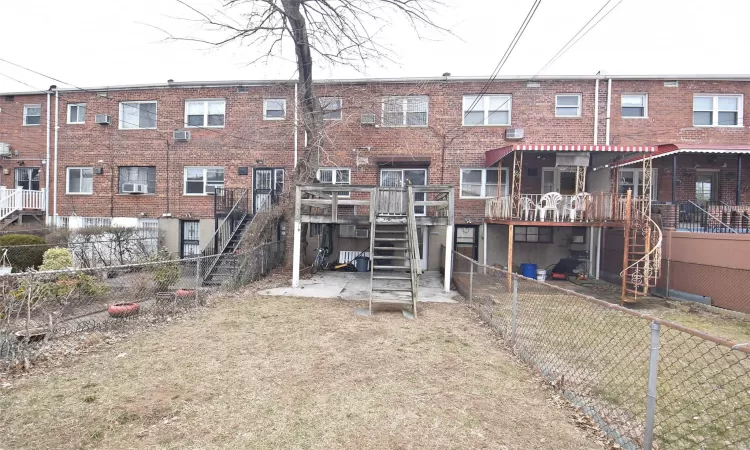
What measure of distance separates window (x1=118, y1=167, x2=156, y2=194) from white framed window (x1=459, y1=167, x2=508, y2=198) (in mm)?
12986

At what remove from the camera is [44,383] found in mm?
3873

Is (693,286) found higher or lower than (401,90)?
lower

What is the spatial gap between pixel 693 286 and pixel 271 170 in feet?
47.1

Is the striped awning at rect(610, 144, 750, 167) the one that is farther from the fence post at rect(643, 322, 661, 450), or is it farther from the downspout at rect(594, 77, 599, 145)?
the fence post at rect(643, 322, 661, 450)

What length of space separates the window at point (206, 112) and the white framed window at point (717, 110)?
18496 mm

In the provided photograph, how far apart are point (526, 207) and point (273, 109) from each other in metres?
10.7

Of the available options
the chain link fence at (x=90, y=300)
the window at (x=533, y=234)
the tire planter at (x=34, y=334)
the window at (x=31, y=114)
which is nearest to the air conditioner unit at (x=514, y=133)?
the window at (x=533, y=234)

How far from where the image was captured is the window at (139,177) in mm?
15836

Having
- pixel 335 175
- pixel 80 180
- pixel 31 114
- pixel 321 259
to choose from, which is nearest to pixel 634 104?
pixel 335 175

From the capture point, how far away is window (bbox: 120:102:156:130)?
15844 mm

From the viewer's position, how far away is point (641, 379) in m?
4.59

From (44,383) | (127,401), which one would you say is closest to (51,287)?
(44,383)

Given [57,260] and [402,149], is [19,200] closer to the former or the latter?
[57,260]

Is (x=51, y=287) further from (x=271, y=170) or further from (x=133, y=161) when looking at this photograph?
(x=133, y=161)
